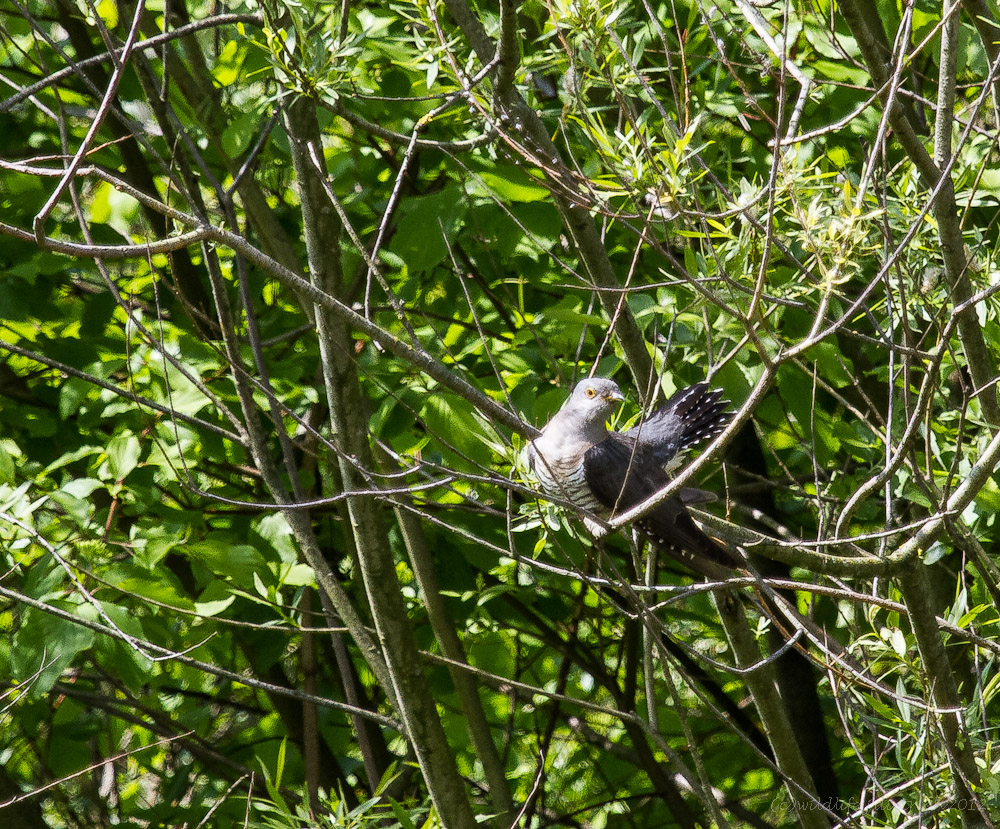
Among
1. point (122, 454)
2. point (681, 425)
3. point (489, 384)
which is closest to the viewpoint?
A: point (122, 454)

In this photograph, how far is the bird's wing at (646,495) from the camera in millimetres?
2674

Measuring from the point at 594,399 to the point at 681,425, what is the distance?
39cm

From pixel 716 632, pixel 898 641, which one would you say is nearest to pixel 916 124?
pixel 898 641

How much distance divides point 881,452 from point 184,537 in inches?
92.2

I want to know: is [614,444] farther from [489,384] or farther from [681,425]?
[489,384]

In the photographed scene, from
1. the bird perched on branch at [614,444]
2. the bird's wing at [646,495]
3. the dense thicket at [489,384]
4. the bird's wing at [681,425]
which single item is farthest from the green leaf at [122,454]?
the bird's wing at [681,425]

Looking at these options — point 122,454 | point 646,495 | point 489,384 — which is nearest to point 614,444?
point 646,495

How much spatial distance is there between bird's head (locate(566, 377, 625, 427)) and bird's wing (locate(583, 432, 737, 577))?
110 mm

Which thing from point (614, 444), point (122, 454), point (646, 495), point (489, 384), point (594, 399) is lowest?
point (646, 495)

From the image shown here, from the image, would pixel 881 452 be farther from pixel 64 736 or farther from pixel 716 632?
pixel 64 736

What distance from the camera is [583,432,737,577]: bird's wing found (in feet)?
8.77

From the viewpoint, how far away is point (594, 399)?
10.0ft

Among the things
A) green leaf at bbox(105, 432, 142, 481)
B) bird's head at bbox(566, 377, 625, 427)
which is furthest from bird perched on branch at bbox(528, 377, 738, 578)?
green leaf at bbox(105, 432, 142, 481)

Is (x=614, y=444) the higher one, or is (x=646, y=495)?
(x=614, y=444)
